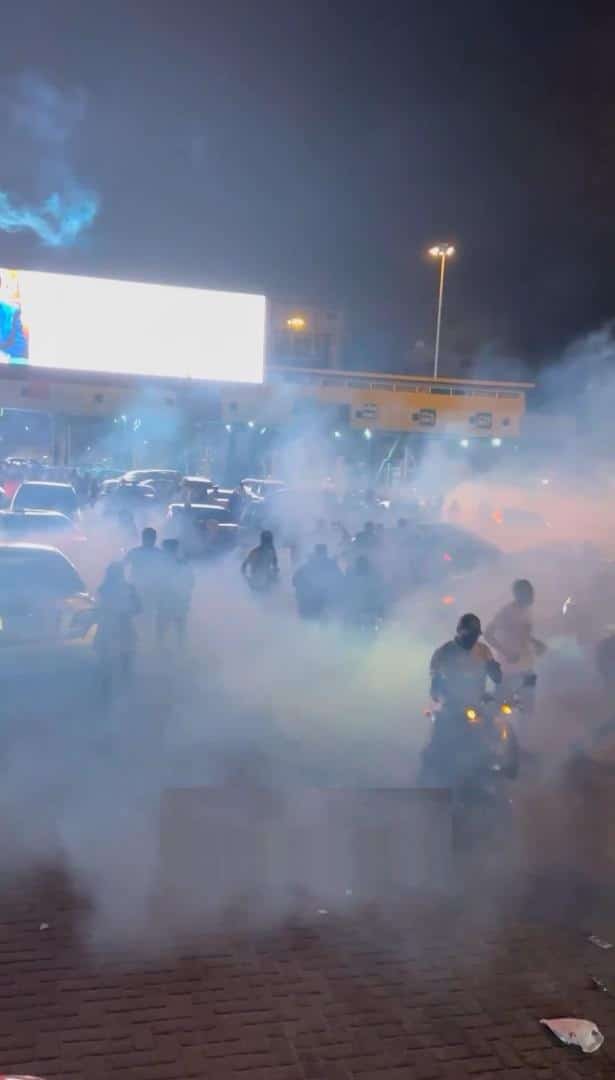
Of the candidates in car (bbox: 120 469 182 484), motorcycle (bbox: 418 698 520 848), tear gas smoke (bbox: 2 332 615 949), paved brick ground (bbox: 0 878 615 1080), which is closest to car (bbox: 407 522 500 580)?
tear gas smoke (bbox: 2 332 615 949)

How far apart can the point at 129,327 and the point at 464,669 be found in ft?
75.2

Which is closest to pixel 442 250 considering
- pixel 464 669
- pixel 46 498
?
pixel 46 498

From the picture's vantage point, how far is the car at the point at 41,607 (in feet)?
23.8

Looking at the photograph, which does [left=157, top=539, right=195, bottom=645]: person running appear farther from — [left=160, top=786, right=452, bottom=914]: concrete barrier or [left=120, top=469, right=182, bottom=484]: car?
[left=120, top=469, right=182, bottom=484]: car

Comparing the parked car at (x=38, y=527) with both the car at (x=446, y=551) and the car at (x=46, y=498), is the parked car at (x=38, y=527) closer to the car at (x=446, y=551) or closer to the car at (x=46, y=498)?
the car at (x=46, y=498)

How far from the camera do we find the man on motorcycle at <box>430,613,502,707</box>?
207 inches

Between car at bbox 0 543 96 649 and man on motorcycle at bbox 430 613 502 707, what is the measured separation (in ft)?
11.0

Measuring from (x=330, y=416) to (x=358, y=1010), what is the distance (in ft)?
79.0

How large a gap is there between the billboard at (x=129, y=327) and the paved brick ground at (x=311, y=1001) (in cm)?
2355

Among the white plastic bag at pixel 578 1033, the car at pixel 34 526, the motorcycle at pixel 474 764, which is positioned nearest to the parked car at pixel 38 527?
the car at pixel 34 526

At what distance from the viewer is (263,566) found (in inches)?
492

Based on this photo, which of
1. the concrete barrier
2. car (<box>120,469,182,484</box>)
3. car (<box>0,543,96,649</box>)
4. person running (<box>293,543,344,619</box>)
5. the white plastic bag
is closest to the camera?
the white plastic bag

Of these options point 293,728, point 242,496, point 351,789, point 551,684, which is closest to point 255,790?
point 351,789

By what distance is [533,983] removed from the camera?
3652mm
